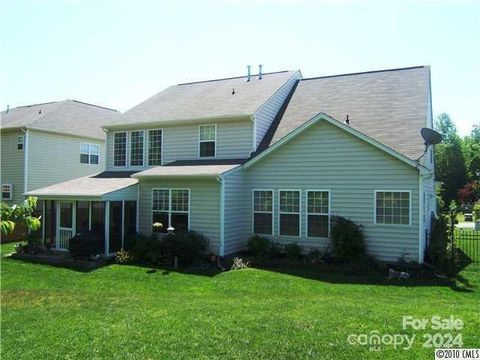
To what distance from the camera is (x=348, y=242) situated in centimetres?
1427

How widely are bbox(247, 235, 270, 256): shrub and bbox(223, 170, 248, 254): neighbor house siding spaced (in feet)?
2.41

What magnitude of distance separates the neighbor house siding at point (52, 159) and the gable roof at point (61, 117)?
1.63ft

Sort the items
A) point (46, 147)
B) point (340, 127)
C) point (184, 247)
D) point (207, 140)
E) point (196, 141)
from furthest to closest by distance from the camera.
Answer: point (46, 147), point (196, 141), point (207, 140), point (184, 247), point (340, 127)

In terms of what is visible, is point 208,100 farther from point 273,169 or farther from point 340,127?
point 340,127

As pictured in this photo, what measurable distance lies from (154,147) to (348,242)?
1077cm

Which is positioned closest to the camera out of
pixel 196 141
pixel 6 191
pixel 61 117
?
pixel 196 141

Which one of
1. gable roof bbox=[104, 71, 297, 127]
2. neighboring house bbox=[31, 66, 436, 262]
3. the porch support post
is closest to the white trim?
neighboring house bbox=[31, 66, 436, 262]

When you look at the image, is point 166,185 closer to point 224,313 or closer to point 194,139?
point 194,139

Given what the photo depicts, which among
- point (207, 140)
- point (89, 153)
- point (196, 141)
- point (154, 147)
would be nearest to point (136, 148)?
point (154, 147)

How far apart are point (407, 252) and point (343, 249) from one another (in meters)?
2.04

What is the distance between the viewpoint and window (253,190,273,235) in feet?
54.6

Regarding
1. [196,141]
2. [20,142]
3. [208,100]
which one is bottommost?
[196,141]

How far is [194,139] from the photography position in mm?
19625

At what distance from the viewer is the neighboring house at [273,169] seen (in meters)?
14.4
